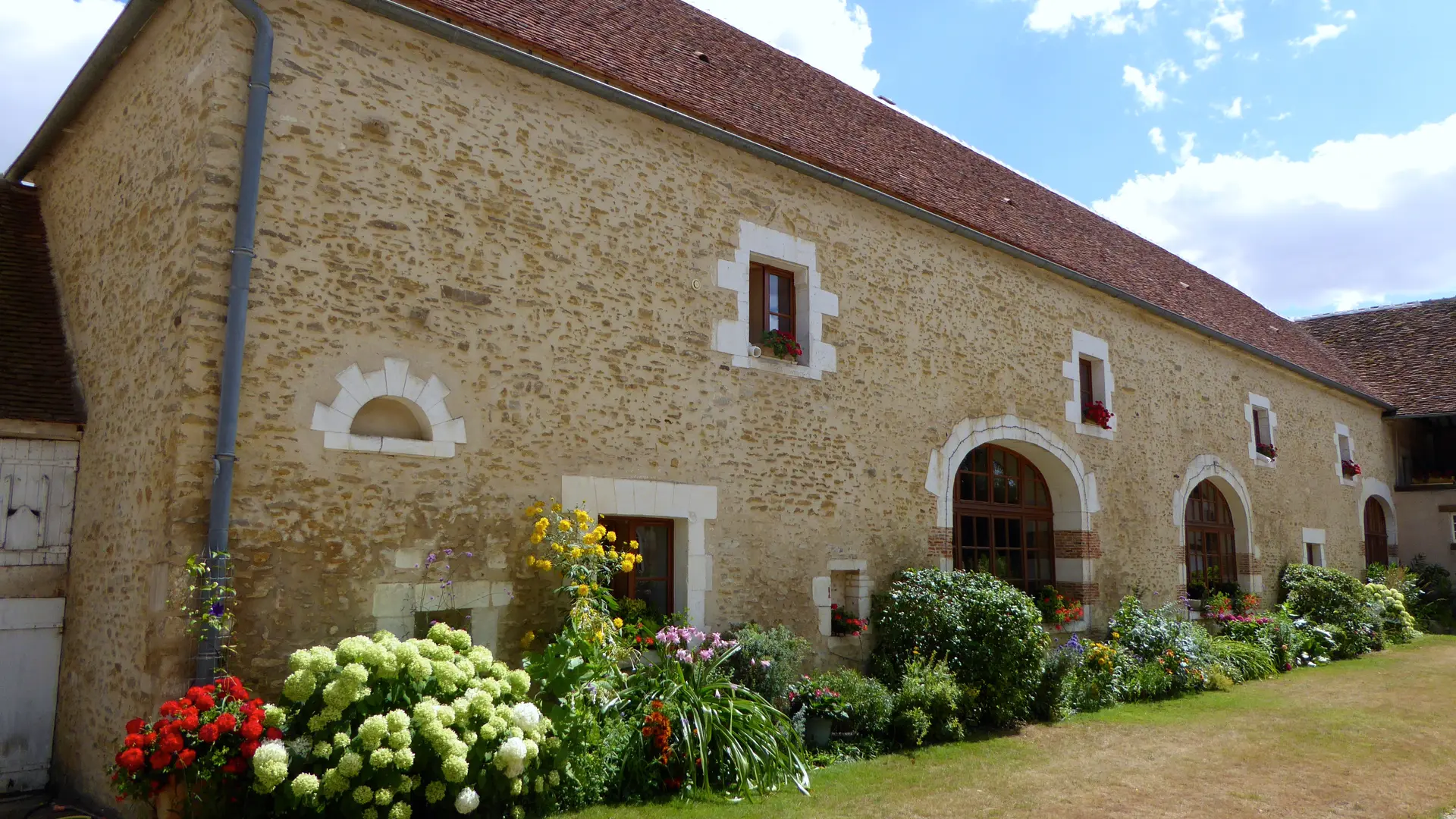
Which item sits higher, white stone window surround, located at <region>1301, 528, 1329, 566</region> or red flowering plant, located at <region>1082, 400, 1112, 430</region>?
red flowering plant, located at <region>1082, 400, 1112, 430</region>

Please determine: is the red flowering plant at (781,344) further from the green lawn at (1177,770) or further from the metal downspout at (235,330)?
the metal downspout at (235,330)

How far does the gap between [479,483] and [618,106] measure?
2.91 meters

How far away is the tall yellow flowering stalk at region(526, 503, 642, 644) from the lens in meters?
5.71

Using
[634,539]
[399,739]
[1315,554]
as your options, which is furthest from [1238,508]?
[399,739]

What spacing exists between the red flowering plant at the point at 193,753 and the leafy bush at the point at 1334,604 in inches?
541

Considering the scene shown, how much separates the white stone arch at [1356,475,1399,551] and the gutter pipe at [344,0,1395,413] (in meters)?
8.24

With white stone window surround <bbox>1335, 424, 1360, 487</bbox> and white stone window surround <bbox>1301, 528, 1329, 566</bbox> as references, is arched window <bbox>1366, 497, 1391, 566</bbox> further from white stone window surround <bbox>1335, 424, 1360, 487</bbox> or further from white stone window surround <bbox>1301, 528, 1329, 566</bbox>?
white stone window surround <bbox>1301, 528, 1329, 566</bbox>

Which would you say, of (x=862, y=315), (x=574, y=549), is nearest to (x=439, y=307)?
(x=574, y=549)

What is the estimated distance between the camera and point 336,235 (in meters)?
5.42

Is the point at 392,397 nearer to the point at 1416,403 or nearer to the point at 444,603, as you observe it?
the point at 444,603

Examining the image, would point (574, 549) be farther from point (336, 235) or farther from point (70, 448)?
point (70, 448)

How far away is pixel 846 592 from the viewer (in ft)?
26.3

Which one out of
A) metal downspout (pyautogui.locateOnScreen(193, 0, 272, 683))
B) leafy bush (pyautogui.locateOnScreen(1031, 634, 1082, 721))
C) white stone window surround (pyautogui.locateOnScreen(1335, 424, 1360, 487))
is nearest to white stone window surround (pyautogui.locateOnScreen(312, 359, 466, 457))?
metal downspout (pyautogui.locateOnScreen(193, 0, 272, 683))

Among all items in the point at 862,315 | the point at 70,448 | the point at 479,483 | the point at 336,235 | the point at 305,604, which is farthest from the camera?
the point at 862,315
